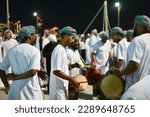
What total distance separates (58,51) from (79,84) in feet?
2.32

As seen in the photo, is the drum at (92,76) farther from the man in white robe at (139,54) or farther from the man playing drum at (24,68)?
the man playing drum at (24,68)

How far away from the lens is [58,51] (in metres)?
5.86

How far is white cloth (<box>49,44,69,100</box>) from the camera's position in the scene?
585 centimetres

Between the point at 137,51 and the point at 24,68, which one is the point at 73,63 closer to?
the point at 137,51

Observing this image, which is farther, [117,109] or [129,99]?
[117,109]

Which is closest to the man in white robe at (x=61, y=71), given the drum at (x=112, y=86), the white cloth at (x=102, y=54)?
the drum at (x=112, y=86)

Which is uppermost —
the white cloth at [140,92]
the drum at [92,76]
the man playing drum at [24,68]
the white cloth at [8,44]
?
the white cloth at [140,92]

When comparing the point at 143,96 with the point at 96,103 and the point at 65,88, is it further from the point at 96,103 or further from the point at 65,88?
the point at 65,88

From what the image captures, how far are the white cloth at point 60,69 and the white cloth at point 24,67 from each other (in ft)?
1.44

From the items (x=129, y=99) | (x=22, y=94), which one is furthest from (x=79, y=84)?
(x=129, y=99)

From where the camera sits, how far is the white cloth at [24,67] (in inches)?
209

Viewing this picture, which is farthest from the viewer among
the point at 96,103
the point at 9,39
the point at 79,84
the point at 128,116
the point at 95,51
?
the point at 9,39

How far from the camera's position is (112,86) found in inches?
254

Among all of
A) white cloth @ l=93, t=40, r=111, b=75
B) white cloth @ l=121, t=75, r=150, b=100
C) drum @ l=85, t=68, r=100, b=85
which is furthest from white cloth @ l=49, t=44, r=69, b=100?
white cloth @ l=93, t=40, r=111, b=75
